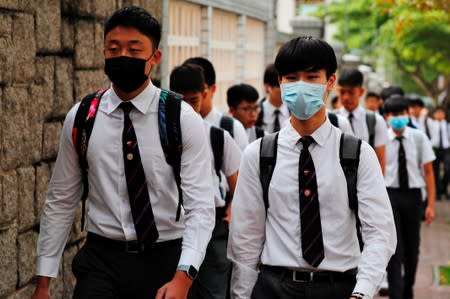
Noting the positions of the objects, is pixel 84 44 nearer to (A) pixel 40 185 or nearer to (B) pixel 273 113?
(A) pixel 40 185

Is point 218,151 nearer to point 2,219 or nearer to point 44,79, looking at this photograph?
point 44,79

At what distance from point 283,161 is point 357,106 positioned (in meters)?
5.37

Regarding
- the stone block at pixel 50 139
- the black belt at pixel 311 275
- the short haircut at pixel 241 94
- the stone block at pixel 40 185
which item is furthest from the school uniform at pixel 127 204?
the short haircut at pixel 241 94

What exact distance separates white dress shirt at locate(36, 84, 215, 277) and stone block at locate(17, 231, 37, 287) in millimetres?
1310

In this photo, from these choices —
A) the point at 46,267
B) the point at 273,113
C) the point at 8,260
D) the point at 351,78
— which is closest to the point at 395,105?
the point at 351,78

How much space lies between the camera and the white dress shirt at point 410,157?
10930mm

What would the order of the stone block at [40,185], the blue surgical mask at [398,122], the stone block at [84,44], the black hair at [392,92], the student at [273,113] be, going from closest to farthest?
the stone block at [40,185], the stone block at [84,44], the student at [273,113], the blue surgical mask at [398,122], the black hair at [392,92]

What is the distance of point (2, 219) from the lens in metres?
6.00

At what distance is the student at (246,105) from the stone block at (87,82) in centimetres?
120

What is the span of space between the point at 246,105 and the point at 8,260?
3.49 meters

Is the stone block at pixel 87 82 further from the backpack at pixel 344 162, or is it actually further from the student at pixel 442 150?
the student at pixel 442 150

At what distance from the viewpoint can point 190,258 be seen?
4.86 m

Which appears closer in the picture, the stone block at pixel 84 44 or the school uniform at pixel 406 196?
the stone block at pixel 84 44

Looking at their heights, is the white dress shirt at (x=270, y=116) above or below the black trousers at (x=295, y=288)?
above
